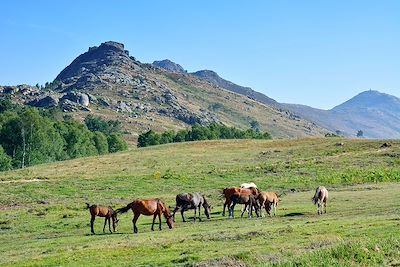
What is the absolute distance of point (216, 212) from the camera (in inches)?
1585

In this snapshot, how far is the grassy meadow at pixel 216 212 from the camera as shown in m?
21.0

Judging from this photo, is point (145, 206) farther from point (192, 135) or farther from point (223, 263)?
point (192, 135)

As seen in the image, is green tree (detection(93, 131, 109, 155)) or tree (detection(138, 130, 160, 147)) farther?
tree (detection(138, 130, 160, 147))

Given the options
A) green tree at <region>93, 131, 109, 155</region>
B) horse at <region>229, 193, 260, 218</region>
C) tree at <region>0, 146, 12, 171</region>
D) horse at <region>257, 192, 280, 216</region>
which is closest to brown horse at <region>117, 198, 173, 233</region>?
horse at <region>229, 193, 260, 218</region>

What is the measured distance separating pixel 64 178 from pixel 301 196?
32518mm

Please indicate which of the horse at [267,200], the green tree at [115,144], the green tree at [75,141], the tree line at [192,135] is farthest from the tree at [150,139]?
the horse at [267,200]

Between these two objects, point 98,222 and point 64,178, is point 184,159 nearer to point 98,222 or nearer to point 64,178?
point 64,178

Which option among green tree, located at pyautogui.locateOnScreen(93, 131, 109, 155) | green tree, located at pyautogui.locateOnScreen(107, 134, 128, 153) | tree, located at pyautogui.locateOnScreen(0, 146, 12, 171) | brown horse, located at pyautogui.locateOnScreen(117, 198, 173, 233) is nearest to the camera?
brown horse, located at pyautogui.locateOnScreen(117, 198, 173, 233)

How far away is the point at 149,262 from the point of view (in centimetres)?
2064

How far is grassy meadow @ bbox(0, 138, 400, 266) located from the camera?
20969mm

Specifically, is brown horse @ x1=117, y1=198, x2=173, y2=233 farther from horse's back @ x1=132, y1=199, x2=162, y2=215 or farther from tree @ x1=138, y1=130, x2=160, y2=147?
tree @ x1=138, y1=130, x2=160, y2=147

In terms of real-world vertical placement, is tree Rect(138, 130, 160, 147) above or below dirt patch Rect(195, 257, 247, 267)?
above

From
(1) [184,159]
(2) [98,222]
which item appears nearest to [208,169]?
(1) [184,159]

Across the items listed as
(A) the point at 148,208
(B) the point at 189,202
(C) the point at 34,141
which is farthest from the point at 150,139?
(A) the point at 148,208
